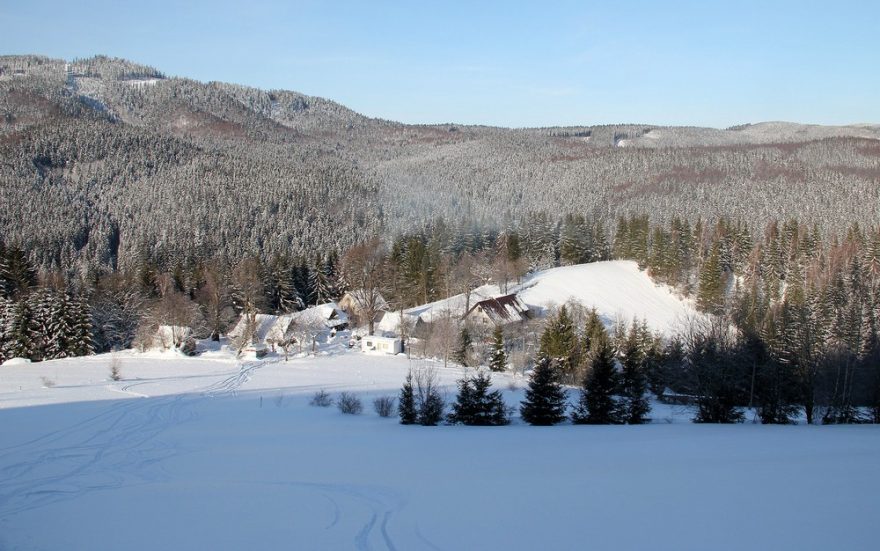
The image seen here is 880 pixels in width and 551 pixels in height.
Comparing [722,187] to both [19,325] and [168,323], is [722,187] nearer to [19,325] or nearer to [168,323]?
[168,323]

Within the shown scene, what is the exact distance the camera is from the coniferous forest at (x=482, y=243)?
25.7 metres

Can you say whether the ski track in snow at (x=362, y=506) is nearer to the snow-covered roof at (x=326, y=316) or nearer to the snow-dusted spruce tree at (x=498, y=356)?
the snow-dusted spruce tree at (x=498, y=356)

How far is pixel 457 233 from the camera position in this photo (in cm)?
7519

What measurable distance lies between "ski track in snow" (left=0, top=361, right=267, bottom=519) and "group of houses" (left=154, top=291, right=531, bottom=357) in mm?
20614

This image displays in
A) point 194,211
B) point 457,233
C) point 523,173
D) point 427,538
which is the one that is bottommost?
point 427,538

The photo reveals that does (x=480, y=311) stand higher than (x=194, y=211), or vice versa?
(x=194, y=211)

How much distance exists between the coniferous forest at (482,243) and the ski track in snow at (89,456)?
11.7 meters

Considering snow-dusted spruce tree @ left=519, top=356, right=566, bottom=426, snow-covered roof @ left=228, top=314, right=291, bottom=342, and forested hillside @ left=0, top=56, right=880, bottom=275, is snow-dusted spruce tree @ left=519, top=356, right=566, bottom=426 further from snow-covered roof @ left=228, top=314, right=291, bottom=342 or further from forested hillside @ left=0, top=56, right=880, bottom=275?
forested hillside @ left=0, top=56, right=880, bottom=275

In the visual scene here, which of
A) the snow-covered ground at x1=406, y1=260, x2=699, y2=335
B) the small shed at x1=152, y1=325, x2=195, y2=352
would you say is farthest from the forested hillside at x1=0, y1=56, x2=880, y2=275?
the small shed at x1=152, y1=325, x2=195, y2=352

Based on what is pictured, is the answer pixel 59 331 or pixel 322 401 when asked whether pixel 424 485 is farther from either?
pixel 59 331

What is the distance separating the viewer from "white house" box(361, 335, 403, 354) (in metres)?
47.1

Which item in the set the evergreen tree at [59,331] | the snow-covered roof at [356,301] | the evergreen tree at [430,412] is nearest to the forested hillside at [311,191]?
the snow-covered roof at [356,301]

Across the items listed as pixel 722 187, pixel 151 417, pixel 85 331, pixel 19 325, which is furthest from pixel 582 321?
pixel 722 187

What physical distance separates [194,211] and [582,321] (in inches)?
3609
